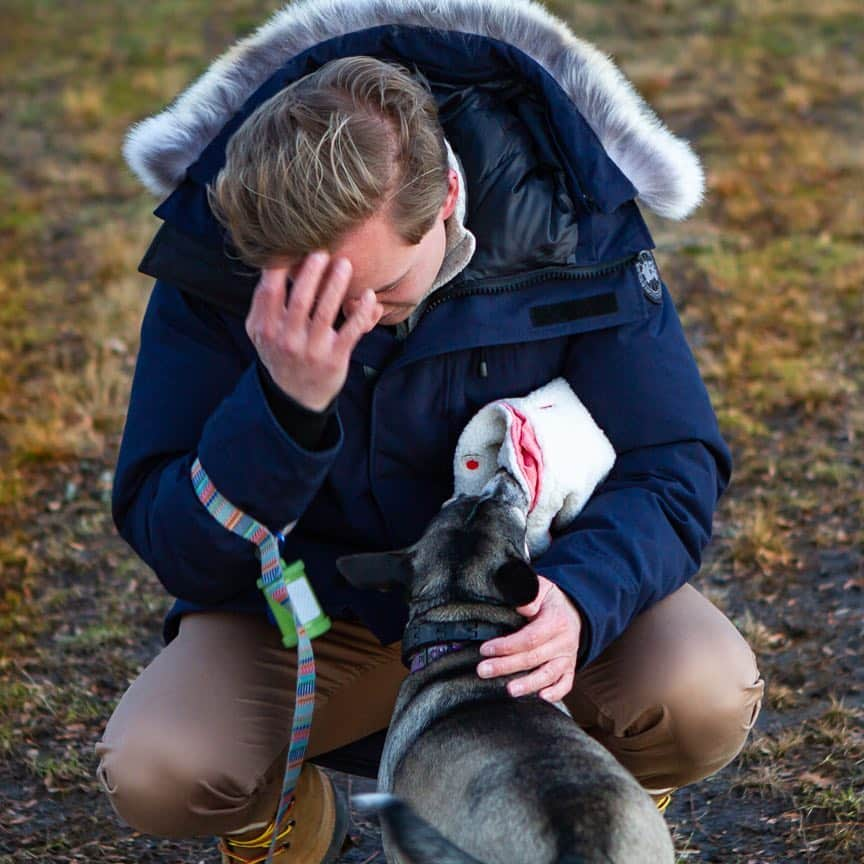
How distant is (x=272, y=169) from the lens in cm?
288

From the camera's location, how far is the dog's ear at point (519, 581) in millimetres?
2840

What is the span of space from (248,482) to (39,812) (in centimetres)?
178

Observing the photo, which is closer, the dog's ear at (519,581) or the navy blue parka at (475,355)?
the dog's ear at (519,581)

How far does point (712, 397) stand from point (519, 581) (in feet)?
12.8

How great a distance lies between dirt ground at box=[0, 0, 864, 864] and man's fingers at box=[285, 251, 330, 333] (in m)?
1.87

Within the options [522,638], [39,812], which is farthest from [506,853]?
[39,812]

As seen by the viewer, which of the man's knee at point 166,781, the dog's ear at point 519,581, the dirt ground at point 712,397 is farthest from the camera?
the dirt ground at point 712,397

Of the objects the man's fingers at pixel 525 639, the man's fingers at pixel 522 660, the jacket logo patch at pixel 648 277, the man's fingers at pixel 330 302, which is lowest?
the man's fingers at pixel 522 660

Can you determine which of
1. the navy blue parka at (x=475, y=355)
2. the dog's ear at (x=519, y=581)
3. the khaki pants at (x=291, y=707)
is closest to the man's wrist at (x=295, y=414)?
the navy blue parka at (x=475, y=355)

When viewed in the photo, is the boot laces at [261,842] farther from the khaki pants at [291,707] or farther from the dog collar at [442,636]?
the dog collar at [442,636]

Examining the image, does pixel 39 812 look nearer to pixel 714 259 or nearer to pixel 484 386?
pixel 484 386

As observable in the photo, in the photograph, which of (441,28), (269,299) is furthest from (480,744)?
(441,28)

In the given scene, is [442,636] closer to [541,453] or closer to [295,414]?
[541,453]

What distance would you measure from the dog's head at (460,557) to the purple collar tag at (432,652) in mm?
95
